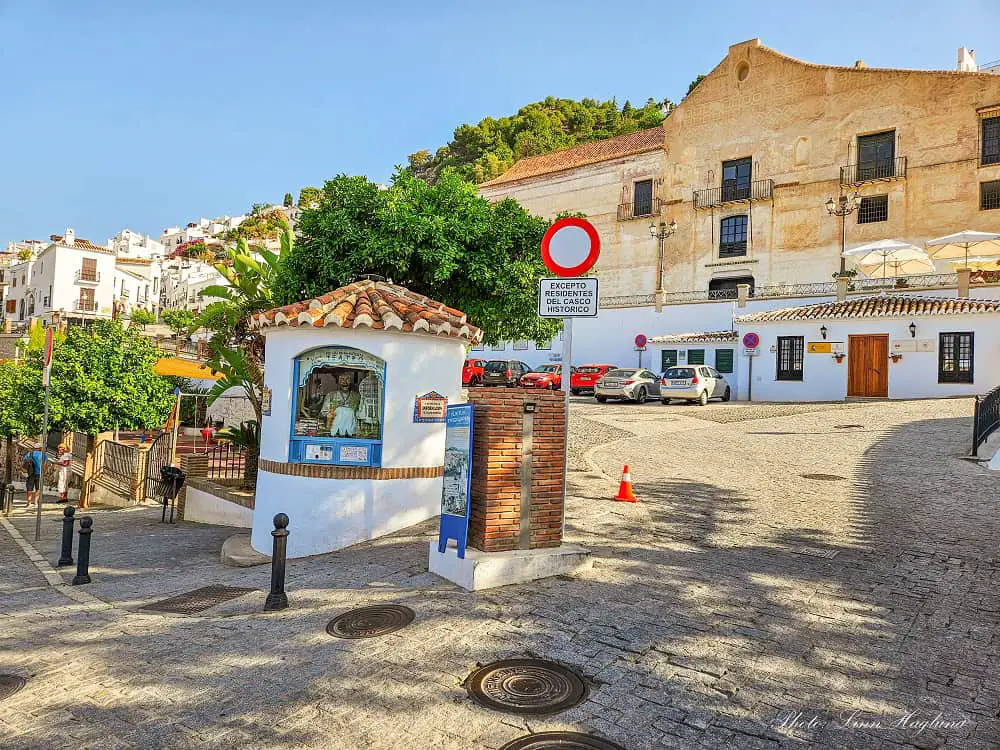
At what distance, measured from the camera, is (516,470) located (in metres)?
5.91

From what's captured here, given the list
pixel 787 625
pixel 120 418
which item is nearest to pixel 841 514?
pixel 787 625

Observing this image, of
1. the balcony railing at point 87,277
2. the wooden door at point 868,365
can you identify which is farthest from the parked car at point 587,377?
the balcony railing at point 87,277

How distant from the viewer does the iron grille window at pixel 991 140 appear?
32.1 metres

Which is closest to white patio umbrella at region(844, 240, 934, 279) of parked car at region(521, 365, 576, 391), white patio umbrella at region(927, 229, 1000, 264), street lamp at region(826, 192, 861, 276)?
white patio umbrella at region(927, 229, 1000, 264)

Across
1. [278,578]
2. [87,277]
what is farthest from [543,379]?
[87,277]

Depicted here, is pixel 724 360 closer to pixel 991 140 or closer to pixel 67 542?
pixel 991 140

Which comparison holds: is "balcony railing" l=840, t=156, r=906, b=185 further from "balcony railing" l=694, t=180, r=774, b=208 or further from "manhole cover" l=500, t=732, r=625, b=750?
"manhole cover" l=500, t=732, r=625, b=750

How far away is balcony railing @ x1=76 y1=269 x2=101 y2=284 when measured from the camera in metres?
64.5

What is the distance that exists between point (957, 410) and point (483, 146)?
203 ft

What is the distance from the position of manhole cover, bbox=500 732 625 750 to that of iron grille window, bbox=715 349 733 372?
28.3m

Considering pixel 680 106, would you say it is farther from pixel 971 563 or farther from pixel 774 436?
pixel 971 563

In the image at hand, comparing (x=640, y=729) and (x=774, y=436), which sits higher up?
(x=774, y=436)

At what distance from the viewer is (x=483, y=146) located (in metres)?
72.6

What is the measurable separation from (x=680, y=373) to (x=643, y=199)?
22.1m
